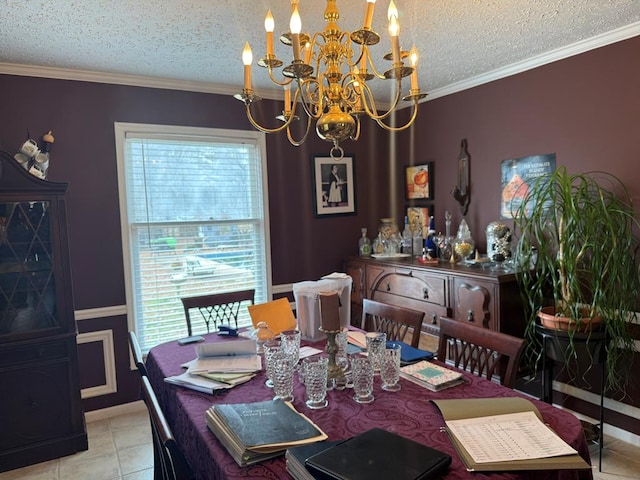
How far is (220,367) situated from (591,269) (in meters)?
1.93

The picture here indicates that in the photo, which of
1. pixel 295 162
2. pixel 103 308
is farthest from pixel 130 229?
pixel 295 162

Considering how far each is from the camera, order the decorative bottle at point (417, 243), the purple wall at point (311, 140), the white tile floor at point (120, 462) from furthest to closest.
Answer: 1. the decorative bottle at point (417, 243)
2. the purple wall at point (311, 140)
3. the white tile floor at point (120, 462)

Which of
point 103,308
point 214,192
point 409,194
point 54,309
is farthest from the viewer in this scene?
point 409,194

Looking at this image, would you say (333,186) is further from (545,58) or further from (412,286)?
(545,58)

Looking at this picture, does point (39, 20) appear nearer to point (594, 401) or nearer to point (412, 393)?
point (412, 393)

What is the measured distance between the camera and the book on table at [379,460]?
1.01 metres

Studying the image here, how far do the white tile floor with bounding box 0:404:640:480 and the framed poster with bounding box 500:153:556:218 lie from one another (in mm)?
1521

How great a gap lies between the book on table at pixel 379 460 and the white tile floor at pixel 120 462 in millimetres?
1835

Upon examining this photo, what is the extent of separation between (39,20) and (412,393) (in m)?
2.41

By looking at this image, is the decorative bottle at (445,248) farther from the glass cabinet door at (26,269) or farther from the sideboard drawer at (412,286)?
the glass cabinet door at (26,269)

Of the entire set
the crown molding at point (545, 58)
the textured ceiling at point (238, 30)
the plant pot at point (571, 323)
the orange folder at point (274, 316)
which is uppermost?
the textured ceiling at point (238, 30)

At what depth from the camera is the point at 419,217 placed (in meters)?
3.95

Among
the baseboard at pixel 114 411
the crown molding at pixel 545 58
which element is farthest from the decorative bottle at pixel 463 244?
the baseboard at pixel 114 411

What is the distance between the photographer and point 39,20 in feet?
7.18
